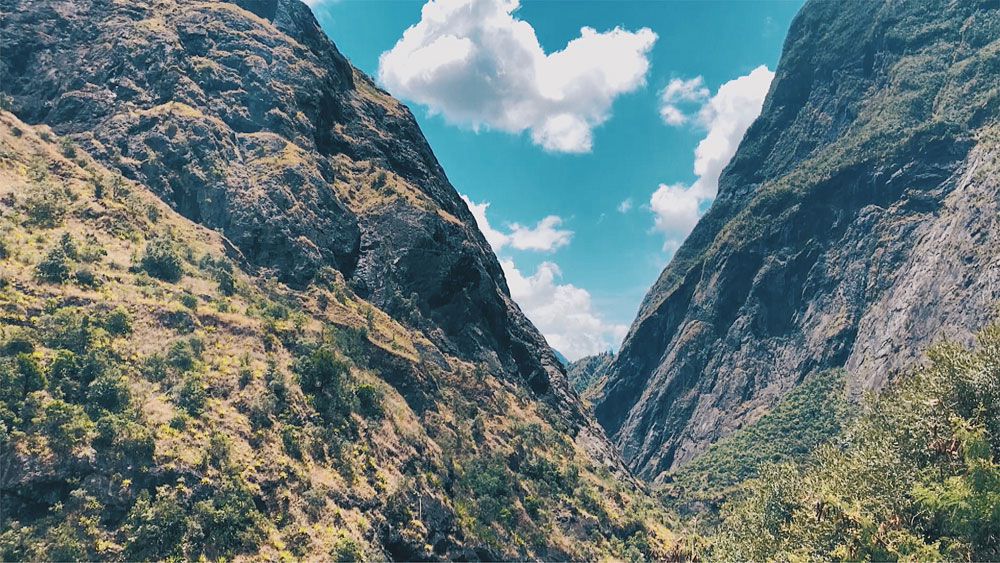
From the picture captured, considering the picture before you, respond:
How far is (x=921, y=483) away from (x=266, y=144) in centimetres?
11250

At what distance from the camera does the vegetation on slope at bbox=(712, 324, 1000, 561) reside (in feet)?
96.3

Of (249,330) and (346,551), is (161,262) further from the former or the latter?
(346,551)

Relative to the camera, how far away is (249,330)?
2813 inches

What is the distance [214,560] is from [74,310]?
3071 centimetres

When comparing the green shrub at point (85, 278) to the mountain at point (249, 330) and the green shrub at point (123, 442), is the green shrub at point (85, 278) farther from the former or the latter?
the green shrub at point (123, 442)

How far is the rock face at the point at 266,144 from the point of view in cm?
9719

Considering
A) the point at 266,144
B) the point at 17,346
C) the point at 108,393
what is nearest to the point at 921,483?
the point at 108,393

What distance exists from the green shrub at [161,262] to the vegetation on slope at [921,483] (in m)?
74.9

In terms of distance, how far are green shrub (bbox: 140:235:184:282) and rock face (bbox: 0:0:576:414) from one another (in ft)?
62.2

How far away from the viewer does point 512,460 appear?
94688 mm

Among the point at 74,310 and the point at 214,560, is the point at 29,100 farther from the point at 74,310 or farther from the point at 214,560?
the point at 214,560

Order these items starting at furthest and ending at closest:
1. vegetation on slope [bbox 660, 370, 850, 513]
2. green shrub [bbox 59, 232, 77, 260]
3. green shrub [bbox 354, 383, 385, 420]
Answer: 1. vegetation on slope [bbox 660, 370, 850, 513]
2. green shrub [bbox 354, 383, 385, 420]
3. green shrub [bbox 59, 232, 77, 260]

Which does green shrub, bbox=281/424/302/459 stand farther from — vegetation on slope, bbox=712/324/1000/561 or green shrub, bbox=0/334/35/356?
vegetation on slope, bbox=712/324/1000/561

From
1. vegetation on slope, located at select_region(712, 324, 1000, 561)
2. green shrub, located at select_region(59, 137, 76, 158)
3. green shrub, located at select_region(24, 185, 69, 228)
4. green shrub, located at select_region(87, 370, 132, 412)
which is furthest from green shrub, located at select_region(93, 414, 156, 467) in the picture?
green shrub, located at select_region(59, 137, 76, 158)
